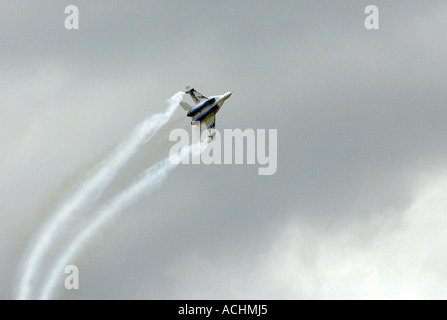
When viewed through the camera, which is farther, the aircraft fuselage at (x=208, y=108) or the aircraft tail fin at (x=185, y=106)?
the aircraft tail fin at (x=185, y=106)

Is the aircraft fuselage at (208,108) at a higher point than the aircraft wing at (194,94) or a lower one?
lower

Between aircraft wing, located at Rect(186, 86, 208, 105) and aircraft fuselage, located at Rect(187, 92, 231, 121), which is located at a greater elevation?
aircraft wing, located at Rect(186, 86, 208, 105)

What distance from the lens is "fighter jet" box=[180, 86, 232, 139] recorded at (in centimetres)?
13675

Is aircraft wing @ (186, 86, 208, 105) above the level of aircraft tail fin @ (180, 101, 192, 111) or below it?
above

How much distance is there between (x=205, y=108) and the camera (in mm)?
137375

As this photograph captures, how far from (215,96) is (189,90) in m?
3.81

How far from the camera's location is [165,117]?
452 ft

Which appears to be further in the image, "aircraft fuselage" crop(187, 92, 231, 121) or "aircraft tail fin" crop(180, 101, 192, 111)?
"aircraft tail fin" crop(180, 101, 192, 111)

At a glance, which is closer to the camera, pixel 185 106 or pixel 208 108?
pixel 185 106

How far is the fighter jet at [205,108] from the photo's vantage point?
137 metres
